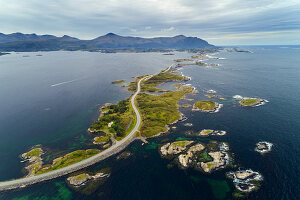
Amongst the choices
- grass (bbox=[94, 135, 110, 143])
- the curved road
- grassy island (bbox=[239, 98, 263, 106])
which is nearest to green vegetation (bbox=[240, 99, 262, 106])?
grassy island (bbox=[239, 98, 263, 106])

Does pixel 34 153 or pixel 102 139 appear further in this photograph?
pixel 102 139

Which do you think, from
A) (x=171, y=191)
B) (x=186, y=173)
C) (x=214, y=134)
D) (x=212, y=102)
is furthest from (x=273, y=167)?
(x=212, y=102)

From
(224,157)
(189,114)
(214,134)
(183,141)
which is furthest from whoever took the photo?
(189,114)

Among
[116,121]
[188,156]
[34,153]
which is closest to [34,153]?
[34,153]

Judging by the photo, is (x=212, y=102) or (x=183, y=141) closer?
(x=183, y=141)

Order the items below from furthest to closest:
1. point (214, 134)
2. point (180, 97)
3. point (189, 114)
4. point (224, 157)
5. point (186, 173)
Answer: point (180, 97), point (189, 114), point (214, 134), point (224, 157), point (186, 173)

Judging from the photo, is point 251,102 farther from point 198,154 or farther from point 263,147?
point 198,154

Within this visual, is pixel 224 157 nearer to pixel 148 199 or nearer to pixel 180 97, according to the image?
pixel 148 199
